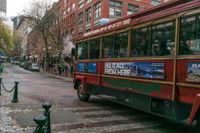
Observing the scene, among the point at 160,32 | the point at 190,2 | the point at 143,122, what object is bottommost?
the point at 143,122

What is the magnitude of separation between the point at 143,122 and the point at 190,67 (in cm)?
312

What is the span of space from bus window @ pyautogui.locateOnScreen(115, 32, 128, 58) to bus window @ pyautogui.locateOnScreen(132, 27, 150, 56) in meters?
0.52

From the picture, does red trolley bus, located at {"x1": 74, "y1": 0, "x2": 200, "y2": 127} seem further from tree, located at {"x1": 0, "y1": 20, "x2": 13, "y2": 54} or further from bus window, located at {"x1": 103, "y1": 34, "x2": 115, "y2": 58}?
tree, located at {"x1": 0, "y1": 20, "x2": 13, "y2": 54}

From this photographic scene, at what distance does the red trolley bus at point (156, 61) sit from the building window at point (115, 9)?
3404cm

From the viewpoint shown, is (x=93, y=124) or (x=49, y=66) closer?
(x=93, y=124)

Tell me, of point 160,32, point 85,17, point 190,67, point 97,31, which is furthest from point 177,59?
point 85,17

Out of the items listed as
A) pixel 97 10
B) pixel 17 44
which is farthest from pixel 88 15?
pixel 17 44

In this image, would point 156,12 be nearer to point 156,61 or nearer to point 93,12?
point 156,61

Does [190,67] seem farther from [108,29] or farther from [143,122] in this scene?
[108,29]

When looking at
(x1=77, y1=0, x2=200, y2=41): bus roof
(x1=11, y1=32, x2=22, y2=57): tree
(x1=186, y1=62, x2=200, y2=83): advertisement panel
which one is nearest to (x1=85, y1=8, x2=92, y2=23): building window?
(x1=77, y1=0, x2=200, y2=41): bus roof

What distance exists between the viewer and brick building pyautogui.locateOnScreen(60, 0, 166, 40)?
1802 inches

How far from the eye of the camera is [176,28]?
8.03 m

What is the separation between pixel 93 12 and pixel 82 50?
114ft

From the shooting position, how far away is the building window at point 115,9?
46312 mm
